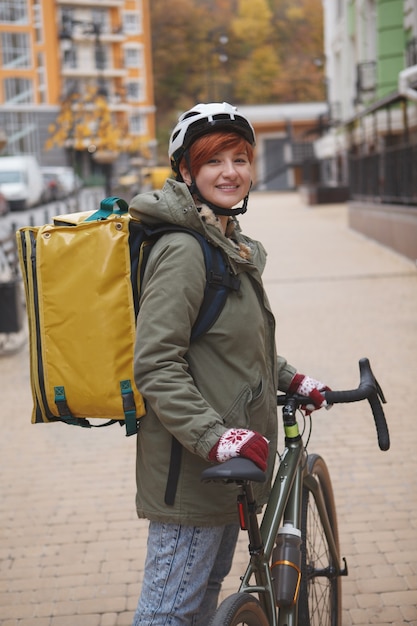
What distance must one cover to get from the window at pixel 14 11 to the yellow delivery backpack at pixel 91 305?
33.7 m

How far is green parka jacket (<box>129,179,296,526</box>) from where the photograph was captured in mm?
2186

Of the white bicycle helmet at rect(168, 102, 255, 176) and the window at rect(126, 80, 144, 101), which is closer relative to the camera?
the white bicycle helmet at rect(168, 102, 255, 176)

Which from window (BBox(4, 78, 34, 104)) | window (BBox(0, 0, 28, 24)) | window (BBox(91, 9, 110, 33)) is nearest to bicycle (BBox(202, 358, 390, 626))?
window (BBox(0, 0, 28, 24))

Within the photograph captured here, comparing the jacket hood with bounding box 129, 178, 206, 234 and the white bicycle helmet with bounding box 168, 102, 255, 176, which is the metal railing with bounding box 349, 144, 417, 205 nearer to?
the white bicycle helmet with bounding box 168, 102, 255, 176

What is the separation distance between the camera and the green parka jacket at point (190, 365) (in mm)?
2186

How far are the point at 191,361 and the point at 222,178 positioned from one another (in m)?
0.50

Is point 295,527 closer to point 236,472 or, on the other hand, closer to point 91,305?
point 236,472

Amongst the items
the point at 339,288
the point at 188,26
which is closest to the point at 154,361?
the point at 339,288

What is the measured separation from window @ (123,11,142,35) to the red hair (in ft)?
247

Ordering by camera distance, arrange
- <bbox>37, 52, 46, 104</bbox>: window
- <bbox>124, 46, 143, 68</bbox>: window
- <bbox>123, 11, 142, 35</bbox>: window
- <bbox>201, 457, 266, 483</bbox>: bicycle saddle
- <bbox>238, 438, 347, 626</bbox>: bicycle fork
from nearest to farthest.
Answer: <bbox>201, 457, 266, 483</bbox>: bicycle saddle → <bbox>238, 438, 347, 626</bbox>: bicycle fork → <bbox>37, 52, 46, 104</bbox>: window → <bbox>123, 11, 142, 35</bbox>: window → <bbox>124, 46, 143, 68</bbox>: window

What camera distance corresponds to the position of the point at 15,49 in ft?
142

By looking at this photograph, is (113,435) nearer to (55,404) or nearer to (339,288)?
(55,404)

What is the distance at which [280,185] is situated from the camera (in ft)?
217

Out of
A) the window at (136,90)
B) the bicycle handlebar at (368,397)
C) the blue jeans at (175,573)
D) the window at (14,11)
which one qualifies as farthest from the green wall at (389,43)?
the window at (136,90)
